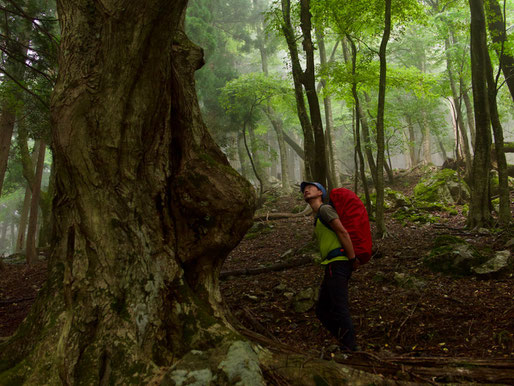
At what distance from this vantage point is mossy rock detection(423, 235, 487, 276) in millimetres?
5020

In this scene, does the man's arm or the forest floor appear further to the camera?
the forest floor

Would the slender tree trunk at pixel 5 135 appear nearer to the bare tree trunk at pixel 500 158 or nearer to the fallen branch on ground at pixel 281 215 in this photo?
the fallen branch on ground at pixel 281 215

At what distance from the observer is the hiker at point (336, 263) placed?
123 inches

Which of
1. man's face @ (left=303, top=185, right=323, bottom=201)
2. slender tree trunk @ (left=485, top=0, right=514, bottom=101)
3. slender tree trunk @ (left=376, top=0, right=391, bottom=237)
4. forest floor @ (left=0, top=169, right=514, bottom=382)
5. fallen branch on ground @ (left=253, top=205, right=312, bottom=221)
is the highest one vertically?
slender tree trunk @ (left=485, top=0, right=514, bottom=101)

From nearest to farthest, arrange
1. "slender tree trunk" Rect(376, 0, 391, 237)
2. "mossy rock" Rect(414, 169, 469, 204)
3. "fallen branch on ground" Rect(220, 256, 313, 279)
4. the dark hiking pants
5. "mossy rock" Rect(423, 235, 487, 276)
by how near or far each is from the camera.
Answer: the dark hiking pants
"mossy rock" Rect(423, 235, 487, 276)
"fallen branch on ground" Rect(220, 256, 313, 279)
"slender tree trunk" Rect(376, 0, 391, 237)
"mossy rock" Rect(414, 169, 469, 204)

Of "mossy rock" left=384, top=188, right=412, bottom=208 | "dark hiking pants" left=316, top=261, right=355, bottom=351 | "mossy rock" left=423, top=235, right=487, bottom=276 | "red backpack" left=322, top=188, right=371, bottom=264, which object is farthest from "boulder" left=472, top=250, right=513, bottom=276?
"mossy rock" left=384, top=188, right=412, bottom=208

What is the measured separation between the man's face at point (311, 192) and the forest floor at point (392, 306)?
1.40 m

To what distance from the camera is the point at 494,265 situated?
15.7 feet

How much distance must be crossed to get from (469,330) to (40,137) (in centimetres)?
1095

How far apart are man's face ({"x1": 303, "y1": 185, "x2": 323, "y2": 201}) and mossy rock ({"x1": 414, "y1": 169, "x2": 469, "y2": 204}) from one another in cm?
1116

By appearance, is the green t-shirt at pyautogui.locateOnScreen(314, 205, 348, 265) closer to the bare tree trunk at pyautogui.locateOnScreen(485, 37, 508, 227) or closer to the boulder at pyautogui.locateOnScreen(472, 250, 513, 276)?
the boulder at pyautogui.locateOnScreen(472, 250, 513, 276)

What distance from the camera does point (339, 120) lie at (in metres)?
25.4

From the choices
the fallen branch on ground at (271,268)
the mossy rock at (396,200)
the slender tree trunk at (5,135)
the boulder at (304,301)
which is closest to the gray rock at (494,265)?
the boulder at (304,301)

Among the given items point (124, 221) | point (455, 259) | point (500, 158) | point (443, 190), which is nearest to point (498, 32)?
point (500, 158)
